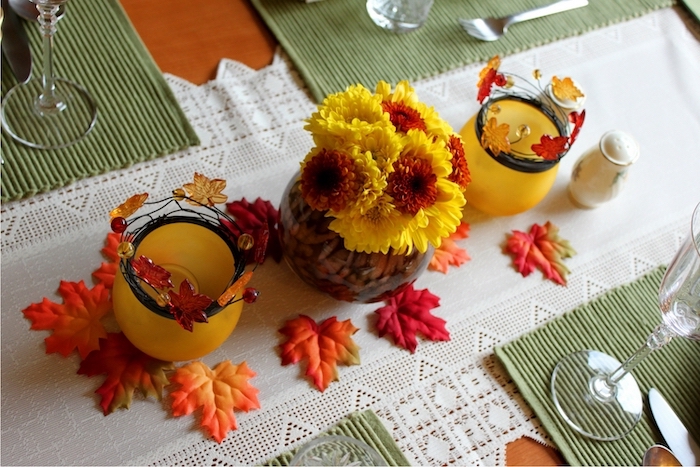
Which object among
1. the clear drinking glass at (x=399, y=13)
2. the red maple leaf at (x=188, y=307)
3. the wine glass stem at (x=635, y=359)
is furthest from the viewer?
the clear drinking glass at (x=399, y=13)

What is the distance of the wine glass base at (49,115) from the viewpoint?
2.74ft

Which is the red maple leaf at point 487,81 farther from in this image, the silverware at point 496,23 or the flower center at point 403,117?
the silverware at point 496,23

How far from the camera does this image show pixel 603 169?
0.88 meters

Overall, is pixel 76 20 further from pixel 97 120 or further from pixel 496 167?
pixel 496 167

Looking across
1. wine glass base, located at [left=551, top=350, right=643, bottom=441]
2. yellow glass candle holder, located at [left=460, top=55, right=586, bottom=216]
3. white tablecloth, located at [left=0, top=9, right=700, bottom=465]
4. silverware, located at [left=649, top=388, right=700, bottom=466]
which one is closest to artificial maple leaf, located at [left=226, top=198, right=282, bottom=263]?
white tablecloth, located at [left=0, top=9, right=700, bottom=465]

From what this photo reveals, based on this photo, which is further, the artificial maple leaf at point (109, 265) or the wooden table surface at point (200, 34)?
the wooden table surface at point (200, 34)

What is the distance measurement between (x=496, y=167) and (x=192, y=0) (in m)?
0.50

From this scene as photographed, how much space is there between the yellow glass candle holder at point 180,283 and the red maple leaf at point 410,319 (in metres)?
0.17

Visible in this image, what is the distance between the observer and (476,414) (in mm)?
743

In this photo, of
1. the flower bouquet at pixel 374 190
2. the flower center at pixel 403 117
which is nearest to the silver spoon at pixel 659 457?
the flower bouquet at pixel 374 190

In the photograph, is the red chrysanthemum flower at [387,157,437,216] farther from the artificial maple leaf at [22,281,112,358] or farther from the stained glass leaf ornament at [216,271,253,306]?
the artificial maple leaf at [22,281,112,358]

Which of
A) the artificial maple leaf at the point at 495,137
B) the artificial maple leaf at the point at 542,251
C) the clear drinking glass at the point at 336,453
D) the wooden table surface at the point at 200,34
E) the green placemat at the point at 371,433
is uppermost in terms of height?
the artificial maple leaf at the point at 495,137

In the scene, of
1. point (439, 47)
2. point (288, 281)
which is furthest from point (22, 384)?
point (439, 47)

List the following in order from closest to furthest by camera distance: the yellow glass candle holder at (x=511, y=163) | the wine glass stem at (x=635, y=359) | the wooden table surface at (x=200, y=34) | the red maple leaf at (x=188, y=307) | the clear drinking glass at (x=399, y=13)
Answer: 1. the red maple leaf at (x=188, y=307)
2. the wine glass stem at (x=635, y=359)
3. the yellow glass candle holder at (x=511, y=163)
4. the wooden table surface at (x=200, y=34)
5. the clear drinking glass at (x=399, y=13)
